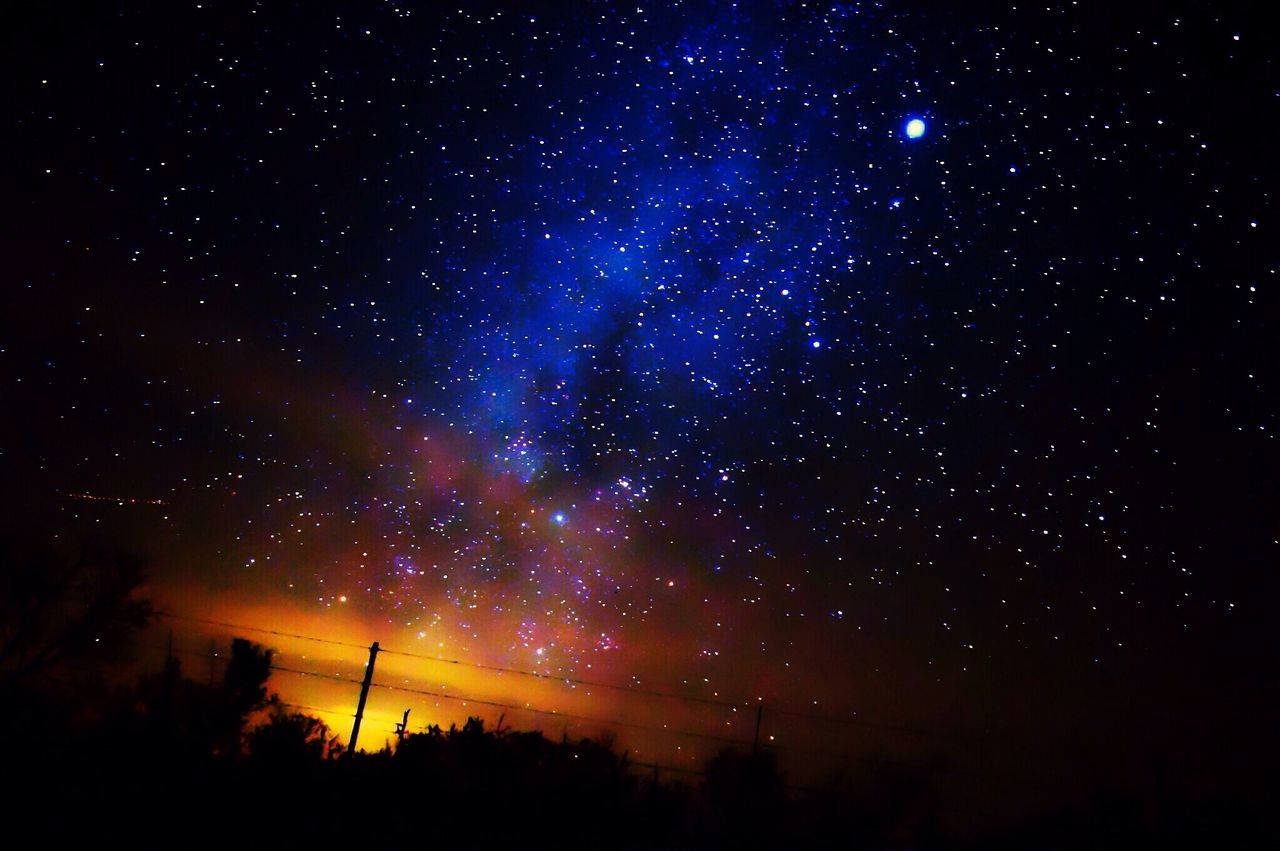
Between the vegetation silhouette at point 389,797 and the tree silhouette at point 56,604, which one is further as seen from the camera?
the tree silhouette at point 56,604

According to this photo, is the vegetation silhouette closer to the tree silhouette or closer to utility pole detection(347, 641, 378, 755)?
utility pole detection(347, 641, 378, 755)

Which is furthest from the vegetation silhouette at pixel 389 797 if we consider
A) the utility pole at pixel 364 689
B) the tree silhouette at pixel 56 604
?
the tree silhouette at pixel 56 604

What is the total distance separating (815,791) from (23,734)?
29.4 feet

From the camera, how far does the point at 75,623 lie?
19.0 metres

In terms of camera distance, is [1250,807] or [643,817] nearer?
[643,817]

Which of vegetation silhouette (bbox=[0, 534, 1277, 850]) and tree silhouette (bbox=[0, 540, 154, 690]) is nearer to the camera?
vegetation silhouette (bbox=[0, 534, 1277, 850])

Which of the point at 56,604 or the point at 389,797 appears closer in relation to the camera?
the point at 389,797

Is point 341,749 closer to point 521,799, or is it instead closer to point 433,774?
point 433,774

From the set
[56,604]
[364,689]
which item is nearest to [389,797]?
[364,689]

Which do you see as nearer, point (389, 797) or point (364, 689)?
point (389, 797)

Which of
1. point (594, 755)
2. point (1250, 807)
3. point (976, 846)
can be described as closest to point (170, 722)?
point (594, 755)

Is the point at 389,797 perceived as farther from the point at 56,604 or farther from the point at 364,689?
the point at 56,604

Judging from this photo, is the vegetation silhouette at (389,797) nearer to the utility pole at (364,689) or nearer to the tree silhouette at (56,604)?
the utility pole at (364,689)

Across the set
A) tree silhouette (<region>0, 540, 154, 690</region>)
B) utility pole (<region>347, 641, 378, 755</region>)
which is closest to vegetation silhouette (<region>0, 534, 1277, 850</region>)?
utility pole (<region>347, 641, 378, 755</region>)
